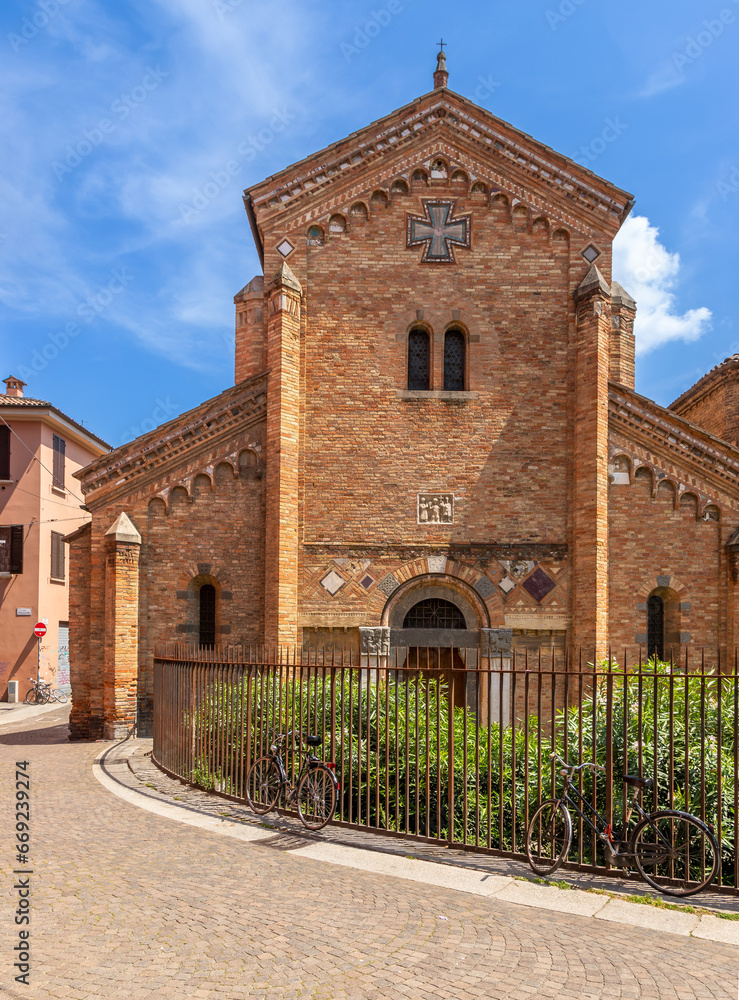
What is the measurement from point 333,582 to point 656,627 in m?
6.72

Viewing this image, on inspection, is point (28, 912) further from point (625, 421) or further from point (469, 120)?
point (469, 120)

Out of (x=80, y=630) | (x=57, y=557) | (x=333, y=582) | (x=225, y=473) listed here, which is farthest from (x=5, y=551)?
(x=333, y=582)

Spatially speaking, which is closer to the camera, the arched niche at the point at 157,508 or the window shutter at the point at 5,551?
the arched niche at the point at 157,508

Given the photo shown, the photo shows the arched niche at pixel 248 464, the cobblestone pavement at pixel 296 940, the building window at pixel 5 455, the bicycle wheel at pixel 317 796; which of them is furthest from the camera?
the building window at pixel 5 455

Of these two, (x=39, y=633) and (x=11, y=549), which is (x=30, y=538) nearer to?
(x=11, y=549)

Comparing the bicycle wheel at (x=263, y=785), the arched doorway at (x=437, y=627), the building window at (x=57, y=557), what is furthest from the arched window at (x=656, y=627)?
the building window at (x=57, y=557)

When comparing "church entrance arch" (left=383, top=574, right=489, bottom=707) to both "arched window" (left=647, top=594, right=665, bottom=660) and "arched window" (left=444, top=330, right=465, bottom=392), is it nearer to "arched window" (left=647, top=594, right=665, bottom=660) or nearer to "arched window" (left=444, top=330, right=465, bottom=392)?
"arched window" (left=647, top=594, right=665, bottom=660)

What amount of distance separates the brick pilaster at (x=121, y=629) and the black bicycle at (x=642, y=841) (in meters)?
9.75

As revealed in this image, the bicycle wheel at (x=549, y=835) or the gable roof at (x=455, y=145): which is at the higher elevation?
the gable roof at (x=455, y=145)

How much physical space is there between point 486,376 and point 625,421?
3.04 meters

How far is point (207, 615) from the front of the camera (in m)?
15.5

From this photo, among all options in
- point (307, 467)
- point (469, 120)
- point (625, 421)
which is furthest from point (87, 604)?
point (469, 120)

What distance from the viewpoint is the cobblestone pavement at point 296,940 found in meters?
4.50

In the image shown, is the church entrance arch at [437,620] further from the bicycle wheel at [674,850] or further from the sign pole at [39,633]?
the sign pole at [39,633]
